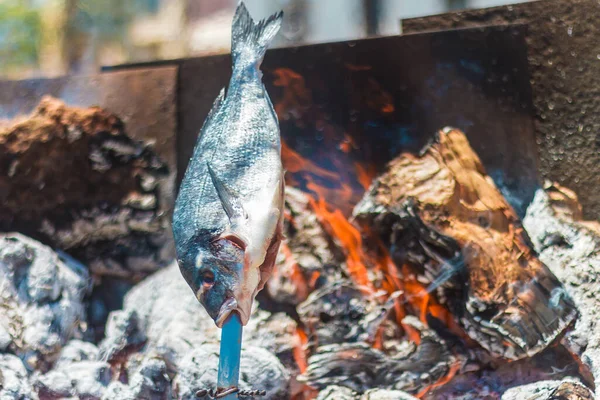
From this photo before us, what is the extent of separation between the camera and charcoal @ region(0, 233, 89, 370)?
340cm

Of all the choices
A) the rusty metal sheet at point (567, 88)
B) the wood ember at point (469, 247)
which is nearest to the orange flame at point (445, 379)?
the wood ember at point (469, 247)

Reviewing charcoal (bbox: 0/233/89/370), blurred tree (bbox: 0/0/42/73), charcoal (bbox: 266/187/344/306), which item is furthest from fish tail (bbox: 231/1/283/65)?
blurred tree (bbox: 0/0/42/73)

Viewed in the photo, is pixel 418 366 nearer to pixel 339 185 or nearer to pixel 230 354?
pixel 339 185

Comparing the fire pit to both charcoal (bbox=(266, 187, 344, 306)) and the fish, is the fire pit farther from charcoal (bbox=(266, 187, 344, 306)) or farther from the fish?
the fish

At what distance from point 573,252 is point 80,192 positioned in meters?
2.78

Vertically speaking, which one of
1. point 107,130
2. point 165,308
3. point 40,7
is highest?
point 40,7

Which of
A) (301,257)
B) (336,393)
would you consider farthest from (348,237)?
(336,393)

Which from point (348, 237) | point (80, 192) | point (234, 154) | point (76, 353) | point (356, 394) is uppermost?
point (80, 192)

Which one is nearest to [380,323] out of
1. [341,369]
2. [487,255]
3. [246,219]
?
[341,369]

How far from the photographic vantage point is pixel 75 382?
3.15 m

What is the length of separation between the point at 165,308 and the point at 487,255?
1724 mm

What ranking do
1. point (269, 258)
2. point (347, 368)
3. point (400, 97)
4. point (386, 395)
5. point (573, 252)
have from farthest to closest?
point (400, 97), point (573, 252), point (347, 368), point (386, 395), point (269, 258)

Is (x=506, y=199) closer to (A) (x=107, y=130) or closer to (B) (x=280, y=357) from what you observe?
(B) (x=280, y=357)

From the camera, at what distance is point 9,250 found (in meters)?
3.55
